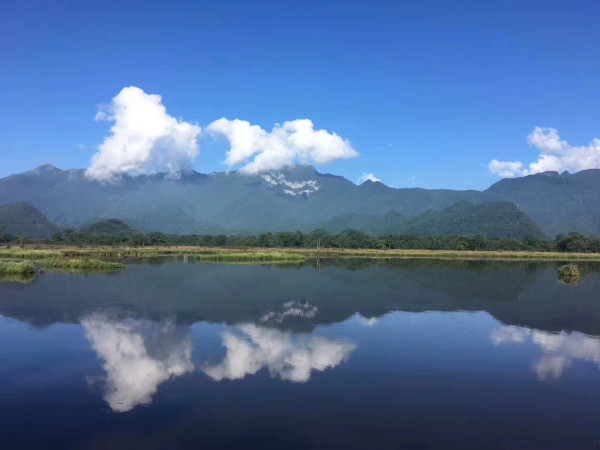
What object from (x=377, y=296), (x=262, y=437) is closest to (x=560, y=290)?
(x=377, y=296)

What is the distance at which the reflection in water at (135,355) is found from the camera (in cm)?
1193

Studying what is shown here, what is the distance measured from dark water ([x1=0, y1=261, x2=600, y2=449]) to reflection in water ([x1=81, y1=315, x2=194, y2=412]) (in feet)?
0.26

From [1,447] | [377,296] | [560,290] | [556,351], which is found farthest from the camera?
[560,290]

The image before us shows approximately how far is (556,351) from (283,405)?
453 inches

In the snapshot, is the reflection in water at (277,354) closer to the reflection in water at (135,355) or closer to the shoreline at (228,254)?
the reflection in water at (135,355)

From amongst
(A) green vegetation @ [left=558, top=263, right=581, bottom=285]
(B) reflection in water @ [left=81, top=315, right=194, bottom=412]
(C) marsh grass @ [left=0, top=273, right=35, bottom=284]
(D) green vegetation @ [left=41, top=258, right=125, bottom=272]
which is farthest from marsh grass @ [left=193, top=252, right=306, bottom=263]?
(B) reflection in water @ [left=81, top=315, right=194, bottom=412]

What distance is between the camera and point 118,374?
13.4 meters

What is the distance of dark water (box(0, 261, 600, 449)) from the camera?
9836mm

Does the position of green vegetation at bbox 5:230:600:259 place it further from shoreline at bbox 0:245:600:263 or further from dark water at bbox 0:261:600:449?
dark water at bbox 0:261:600:449

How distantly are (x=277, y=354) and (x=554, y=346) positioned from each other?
10.7 meters

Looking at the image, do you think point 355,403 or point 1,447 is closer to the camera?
point 1,447

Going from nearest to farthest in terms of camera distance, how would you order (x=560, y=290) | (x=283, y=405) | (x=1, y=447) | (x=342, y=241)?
(x=1, y=447), (x=283, y=405), (x=560, y=290), (x=342, y=241)

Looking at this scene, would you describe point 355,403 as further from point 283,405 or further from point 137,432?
point 137,432

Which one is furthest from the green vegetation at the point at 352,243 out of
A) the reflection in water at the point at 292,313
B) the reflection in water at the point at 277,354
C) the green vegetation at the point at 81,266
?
the reflection in water at the point at 277,354
